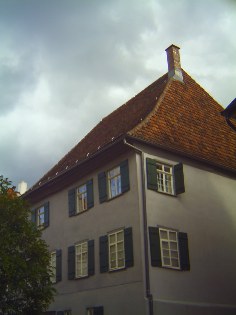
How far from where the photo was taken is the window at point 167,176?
57.2 feet

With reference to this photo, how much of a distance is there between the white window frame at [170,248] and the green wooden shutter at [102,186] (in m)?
2.97

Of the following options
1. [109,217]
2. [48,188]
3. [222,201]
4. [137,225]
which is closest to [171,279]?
[137,225]

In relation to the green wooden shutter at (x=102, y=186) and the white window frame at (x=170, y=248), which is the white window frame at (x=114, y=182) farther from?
the white window frame at (x=170, y=248)

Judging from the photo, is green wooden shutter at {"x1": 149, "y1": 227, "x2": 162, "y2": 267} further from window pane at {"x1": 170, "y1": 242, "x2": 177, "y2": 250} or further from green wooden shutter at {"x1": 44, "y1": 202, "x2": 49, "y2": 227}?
green wooden shutter at {"x1": 44, "y1": 202, "x2": 49, "y2": 227}

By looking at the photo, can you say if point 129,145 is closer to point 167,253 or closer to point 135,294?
point 167,253

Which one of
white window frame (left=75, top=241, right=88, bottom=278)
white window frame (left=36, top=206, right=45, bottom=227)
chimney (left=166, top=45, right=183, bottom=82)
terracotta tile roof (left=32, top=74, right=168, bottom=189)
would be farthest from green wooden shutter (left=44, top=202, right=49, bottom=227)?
chimney (left=166, top=45, right=183, bottom=82)

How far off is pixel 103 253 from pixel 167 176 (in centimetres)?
390

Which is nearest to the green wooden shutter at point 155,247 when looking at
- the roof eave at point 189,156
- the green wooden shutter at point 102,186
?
the green wooden shutter at point 102,186

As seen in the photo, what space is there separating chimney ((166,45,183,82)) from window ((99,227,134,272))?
920cm

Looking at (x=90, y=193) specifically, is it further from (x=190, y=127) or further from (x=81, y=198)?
(x=190, y=127)

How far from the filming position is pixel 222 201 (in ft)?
64.4

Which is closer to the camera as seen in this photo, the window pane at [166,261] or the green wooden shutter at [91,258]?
the window pane at [166,261]

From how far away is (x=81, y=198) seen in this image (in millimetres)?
20500

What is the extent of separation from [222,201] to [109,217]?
199 inches
